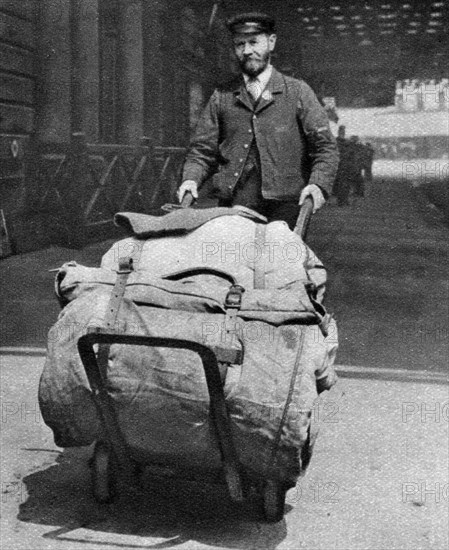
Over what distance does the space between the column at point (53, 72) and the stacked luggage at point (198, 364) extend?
774 centimetres

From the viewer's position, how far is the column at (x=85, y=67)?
35.5 feet

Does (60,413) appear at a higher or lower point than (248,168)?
lower

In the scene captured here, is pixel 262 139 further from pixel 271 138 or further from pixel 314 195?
pixel 314 195

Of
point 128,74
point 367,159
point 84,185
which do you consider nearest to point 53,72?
point 84,185

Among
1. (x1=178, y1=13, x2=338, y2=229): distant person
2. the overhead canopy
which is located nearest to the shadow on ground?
(x1=178, y1=13, x2=338, y2=229): distant person

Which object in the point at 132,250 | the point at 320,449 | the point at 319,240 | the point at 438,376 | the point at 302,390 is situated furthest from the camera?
the point at 319,240

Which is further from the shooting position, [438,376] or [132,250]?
[438,376]

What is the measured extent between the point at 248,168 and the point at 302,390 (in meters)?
1.81

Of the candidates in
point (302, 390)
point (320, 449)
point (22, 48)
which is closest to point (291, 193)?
point (320, 449)

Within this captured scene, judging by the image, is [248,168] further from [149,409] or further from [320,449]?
[149,409]

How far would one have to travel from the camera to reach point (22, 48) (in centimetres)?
988

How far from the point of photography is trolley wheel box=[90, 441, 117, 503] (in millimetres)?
3133

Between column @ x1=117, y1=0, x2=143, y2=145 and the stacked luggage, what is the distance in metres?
10.0

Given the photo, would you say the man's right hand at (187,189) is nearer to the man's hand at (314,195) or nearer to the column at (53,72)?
the man's hand at (314,195)
